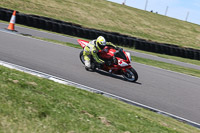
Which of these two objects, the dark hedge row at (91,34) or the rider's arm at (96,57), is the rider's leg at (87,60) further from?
the dark hedge row at (91,34)

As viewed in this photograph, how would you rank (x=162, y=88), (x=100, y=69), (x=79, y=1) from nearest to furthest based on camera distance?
1. (x=162, y=88)
2. (x=100, y=69)
3. (x=79, y=1)

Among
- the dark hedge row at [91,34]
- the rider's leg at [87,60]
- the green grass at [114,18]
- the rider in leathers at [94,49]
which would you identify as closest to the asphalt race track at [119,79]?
the rider's leg at [87,60]

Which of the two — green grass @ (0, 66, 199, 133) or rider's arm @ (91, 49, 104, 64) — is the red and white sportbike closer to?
rider's arm @ (91, 49, 104, 64)

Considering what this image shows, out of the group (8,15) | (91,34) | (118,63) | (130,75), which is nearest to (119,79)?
(130,75)

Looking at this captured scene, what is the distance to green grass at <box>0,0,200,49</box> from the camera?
27.5m

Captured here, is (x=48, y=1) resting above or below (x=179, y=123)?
above

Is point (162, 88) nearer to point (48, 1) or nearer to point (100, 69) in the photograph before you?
point (100, 69)

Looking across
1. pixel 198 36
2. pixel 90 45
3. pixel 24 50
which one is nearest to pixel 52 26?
pixel 24 50

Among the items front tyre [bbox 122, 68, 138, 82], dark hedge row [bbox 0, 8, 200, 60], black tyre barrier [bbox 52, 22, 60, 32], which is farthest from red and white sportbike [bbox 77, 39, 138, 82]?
black tyre barrier [bbox 52, 22, 60, 32]

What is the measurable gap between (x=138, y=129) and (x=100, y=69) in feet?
18.2

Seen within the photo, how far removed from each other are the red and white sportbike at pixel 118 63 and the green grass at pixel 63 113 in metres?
3.16

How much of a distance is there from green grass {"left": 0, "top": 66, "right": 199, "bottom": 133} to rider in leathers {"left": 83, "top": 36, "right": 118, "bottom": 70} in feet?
11.2

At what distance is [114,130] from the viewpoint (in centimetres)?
476

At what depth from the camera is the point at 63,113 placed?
16.1 ft
